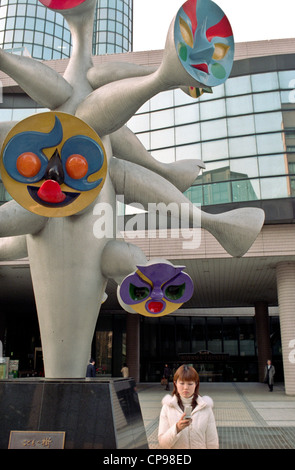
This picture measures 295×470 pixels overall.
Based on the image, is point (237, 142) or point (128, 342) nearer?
point (237, 142)

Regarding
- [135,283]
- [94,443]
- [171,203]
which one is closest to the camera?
[94,443]

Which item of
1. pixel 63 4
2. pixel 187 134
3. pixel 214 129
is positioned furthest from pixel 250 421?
pixel 187 134

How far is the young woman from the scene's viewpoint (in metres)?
2.65

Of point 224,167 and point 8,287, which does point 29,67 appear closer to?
point 224,167

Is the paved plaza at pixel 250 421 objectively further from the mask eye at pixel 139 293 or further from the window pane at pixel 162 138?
the window pane at pixel 162 138

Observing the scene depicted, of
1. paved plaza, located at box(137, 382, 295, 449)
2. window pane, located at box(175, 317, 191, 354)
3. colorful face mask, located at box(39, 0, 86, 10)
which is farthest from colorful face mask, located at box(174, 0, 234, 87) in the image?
window pane, located at box(175, 317, 191, 354)

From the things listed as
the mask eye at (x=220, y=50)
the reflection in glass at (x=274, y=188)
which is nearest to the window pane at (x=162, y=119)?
the reflection in glass at (x=274, y=188)

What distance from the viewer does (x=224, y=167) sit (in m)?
17.2

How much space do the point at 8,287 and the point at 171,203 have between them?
1731cm

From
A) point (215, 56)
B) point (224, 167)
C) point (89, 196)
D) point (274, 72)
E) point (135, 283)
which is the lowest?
point (135, 283)

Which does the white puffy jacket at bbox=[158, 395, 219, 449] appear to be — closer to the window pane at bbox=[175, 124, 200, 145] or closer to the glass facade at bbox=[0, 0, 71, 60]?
the window pane at bbox=[175, 124, 200, 145]

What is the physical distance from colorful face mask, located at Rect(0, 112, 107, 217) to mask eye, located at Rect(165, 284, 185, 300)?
1381mm

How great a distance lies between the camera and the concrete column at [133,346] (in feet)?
79.7

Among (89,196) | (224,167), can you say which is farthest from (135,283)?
(224,167)
